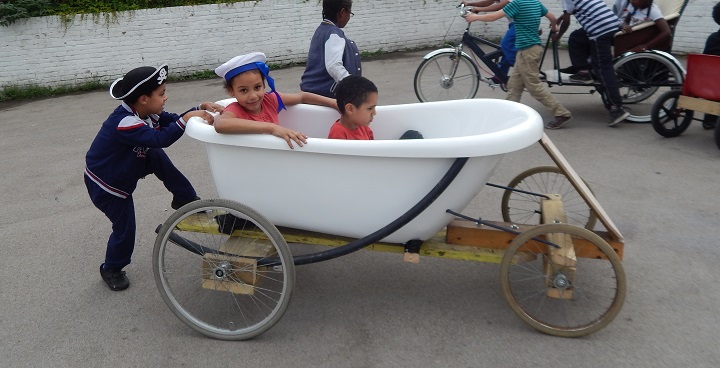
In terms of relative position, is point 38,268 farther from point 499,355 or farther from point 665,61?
point 665,61

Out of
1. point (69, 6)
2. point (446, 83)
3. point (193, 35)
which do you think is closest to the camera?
point (446, 83)

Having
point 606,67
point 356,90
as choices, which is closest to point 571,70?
point 606,67

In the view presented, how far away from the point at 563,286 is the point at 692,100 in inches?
120

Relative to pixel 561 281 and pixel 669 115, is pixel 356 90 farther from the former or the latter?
pixel 669 115

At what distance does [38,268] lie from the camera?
3389 mm

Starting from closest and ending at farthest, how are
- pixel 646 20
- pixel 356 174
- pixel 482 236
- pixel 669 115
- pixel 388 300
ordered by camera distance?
pixel 356 174, pixel 482 236, pixel 388 300, pixel 669 115, pixel 646 20

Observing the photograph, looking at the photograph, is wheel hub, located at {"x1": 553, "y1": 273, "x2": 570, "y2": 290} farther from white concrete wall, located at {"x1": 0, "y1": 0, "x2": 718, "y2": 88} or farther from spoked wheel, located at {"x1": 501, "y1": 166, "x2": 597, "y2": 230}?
white concrete wall, located at {"x1": 0, "y1": 0, "x2": 718, "y2": 88}

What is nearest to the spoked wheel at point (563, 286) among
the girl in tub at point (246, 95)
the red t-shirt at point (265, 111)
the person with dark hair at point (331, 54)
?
the girl in tub at point (246, 95)

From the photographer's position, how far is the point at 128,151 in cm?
284

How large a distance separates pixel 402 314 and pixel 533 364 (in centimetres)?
66

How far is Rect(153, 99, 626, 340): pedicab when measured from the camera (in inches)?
93.0

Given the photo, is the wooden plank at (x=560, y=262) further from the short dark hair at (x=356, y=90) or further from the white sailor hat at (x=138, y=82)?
the white sailor hat at (x=138, y=82)

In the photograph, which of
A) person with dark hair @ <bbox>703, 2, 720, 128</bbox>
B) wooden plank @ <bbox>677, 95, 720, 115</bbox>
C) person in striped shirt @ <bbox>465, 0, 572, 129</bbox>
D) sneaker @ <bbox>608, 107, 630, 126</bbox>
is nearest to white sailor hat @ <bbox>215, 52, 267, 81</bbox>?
person in striped shirt @ <bbox>465, 0, 572, 129</bbox>

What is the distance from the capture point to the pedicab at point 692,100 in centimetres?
452
